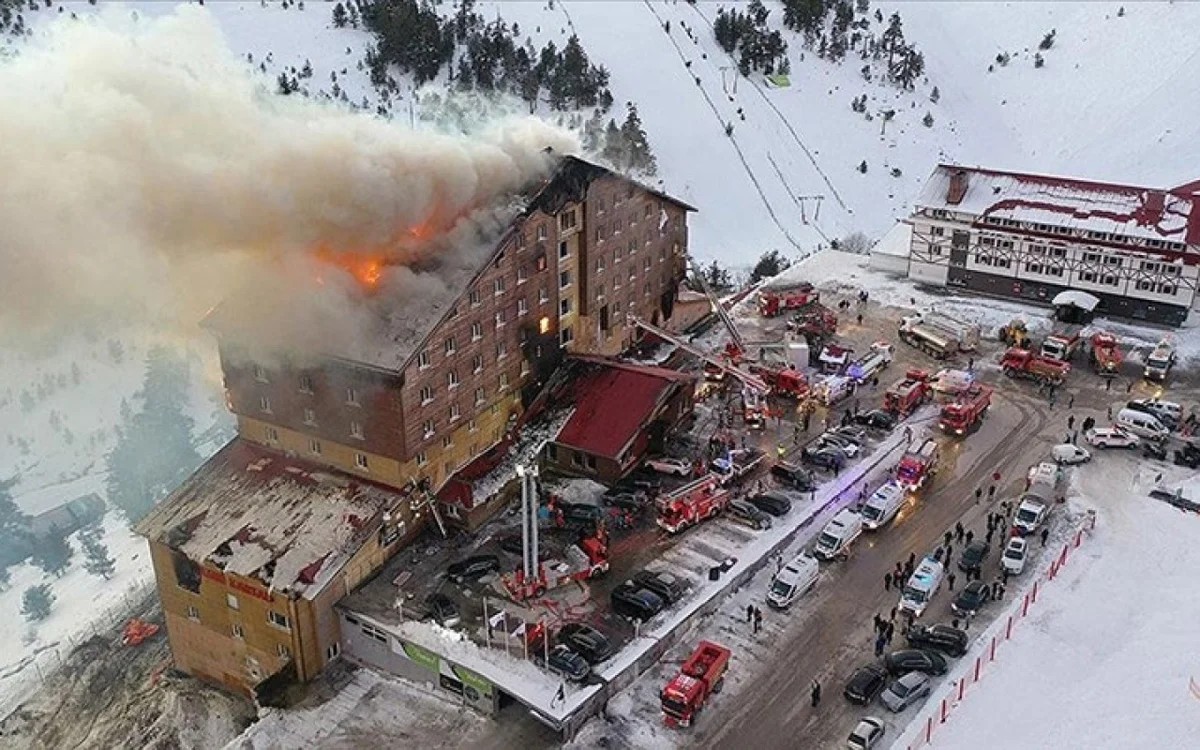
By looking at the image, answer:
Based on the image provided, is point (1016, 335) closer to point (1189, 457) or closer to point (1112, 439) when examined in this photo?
point (1112, 439)

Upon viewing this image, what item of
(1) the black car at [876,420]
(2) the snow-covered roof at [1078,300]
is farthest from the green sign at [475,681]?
(2) the snow-covered roof at [1078,300]

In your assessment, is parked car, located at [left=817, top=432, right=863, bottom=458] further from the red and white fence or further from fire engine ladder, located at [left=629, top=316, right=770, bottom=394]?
the red and white fence

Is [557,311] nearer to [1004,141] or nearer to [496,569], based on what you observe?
[496,569]

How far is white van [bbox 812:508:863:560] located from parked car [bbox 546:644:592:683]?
1159 cm

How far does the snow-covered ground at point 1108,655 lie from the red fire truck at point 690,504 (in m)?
12.5

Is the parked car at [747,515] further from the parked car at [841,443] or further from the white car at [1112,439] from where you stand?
the white car at [1112,439]

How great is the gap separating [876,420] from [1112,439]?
10703mm

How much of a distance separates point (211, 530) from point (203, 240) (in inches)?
435

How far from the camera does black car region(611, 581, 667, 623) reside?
38.7 m

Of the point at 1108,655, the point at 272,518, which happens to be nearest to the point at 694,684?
the point at 1108,655

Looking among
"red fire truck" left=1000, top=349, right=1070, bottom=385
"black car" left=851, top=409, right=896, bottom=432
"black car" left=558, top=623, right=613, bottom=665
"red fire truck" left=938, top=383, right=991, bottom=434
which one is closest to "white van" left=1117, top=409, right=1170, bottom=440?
"red fire truck" left=1000, top=349, right=1070, bottom=385

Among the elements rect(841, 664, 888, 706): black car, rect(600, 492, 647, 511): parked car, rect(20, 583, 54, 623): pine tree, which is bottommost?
rect(20, 583, 54, 623): pine tree

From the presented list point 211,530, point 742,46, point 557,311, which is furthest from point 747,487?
point 742,46

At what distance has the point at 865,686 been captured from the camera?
1403 inches
